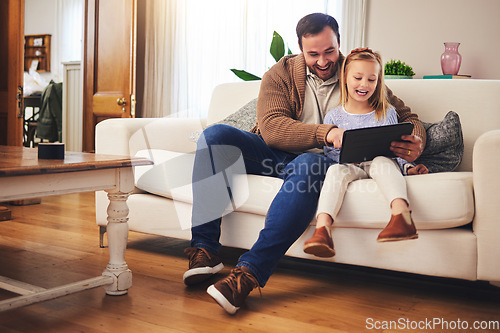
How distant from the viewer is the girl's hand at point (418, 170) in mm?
1661

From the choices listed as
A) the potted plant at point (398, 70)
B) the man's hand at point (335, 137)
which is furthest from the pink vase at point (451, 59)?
the man's hand at point (335, 137)

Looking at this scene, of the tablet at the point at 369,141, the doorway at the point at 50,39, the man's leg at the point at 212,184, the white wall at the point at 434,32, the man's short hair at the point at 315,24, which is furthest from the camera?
the doorway at the point at 50,39

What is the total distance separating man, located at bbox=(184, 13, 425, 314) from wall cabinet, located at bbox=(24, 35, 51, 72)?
5.94 meters

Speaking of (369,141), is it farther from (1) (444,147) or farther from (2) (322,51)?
(2) (322,51)

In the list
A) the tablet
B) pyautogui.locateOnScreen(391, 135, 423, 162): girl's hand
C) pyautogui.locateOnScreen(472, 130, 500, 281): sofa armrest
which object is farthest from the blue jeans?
pyautogui.locateOnScreen(472, 130, 500, 281): sofa armrest

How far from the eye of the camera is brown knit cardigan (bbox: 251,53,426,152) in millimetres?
1721

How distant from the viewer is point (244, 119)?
2137 mm

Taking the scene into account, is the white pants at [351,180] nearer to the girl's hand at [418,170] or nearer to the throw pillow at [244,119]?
the girl's hand at [418,170]

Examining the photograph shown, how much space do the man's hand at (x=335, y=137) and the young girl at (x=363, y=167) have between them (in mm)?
82

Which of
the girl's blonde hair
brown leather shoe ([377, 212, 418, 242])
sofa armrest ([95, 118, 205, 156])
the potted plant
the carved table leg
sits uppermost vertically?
the potted plant

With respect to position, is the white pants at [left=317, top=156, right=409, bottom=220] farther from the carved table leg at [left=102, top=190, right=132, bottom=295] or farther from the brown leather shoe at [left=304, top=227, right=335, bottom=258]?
the carved table leg at [left=102, top=190, right=132, bottom=295]

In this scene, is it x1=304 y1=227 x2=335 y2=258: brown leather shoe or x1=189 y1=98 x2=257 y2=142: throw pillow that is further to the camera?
x1=189 y1=98 x2=257 y2=142: throw pillow

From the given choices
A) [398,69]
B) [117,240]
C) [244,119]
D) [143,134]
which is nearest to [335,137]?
[244,119]

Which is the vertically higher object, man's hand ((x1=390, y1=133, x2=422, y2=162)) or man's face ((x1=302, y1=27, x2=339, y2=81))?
man's face ((x1=302, y1=27, x2=339, y2=81))
